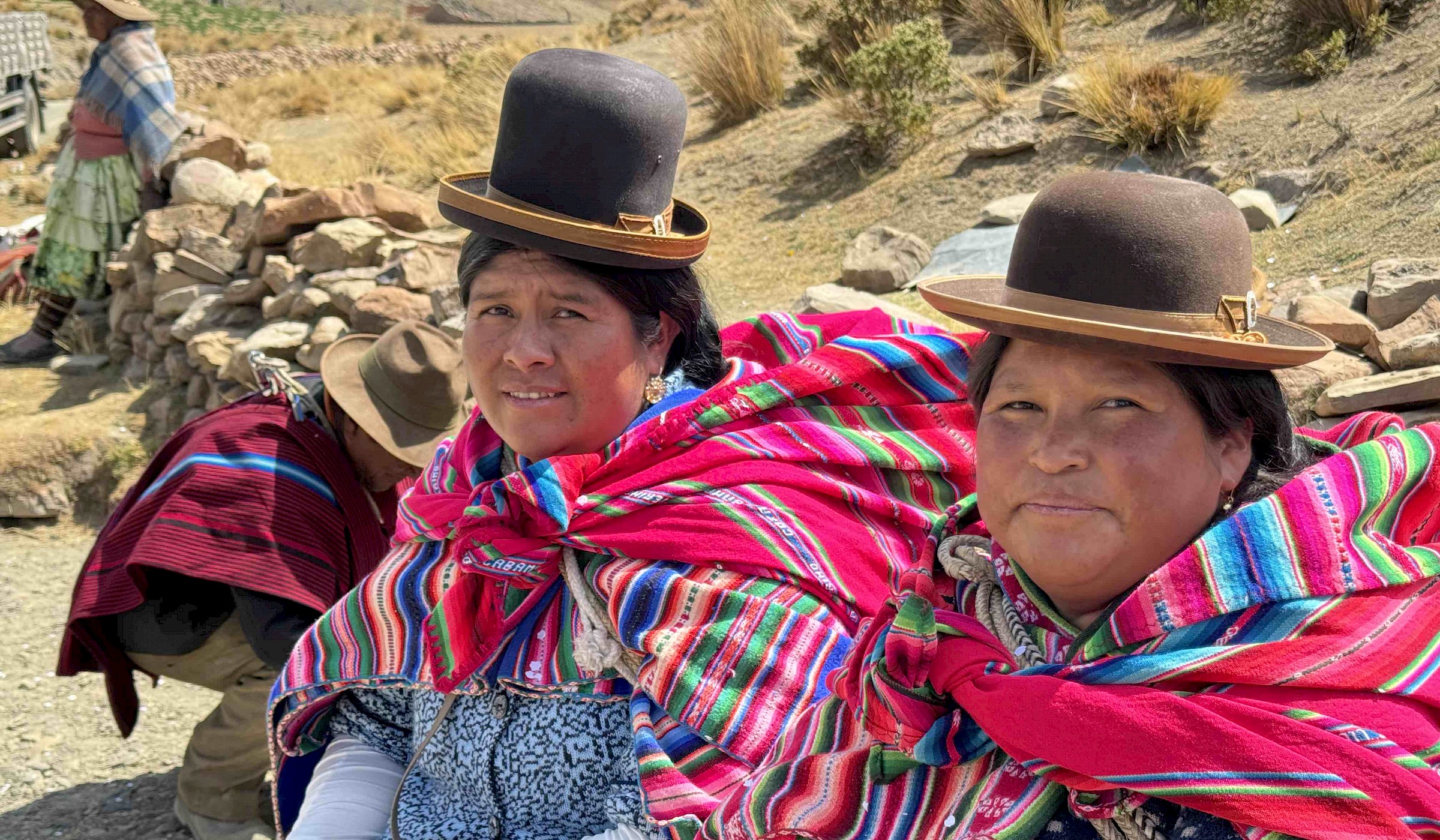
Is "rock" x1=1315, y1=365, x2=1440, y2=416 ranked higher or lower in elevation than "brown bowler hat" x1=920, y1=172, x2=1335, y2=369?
lower

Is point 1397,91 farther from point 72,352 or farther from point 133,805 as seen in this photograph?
point 72,352

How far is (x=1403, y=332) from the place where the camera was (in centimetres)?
306

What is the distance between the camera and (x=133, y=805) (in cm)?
387

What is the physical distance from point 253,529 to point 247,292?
174 inches

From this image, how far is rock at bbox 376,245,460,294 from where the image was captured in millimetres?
6414

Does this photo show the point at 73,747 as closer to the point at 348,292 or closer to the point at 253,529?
the point at 253,529

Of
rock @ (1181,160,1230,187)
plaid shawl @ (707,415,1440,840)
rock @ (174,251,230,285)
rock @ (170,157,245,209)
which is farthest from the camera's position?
rock @ (170,157,245,209)

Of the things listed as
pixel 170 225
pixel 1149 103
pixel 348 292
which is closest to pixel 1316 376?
pixel 1149 103

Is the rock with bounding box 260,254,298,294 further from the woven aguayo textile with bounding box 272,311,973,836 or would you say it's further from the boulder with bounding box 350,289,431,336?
the woven aguayo textile with bounding box 272,311,973,836

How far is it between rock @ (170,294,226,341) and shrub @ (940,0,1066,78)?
4.87 metres

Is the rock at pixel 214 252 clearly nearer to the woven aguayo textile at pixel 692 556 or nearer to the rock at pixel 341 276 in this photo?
the rock at pixel 341 276

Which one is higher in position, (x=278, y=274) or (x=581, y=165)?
(x=581, y=165)

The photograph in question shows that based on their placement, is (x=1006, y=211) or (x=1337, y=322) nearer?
(x=1337, y=322)

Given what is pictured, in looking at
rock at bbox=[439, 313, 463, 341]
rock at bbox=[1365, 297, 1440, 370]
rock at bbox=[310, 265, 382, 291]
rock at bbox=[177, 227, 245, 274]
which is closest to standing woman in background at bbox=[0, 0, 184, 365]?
rock at bbox=[177, 227, 245, 274]
